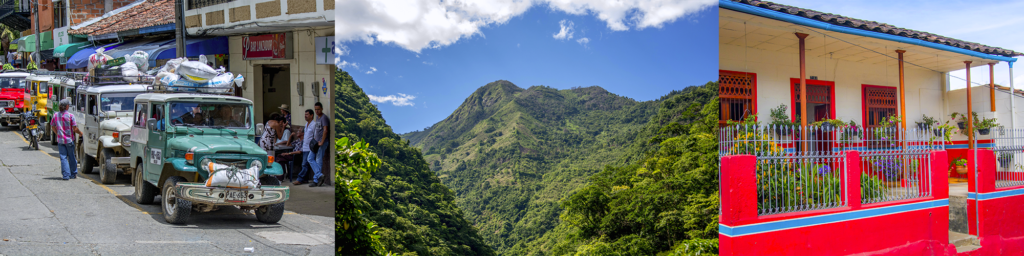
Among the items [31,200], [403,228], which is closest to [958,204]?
[403,228]

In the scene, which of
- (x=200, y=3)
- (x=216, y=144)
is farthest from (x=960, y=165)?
(x=200, y=3)

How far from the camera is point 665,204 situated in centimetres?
432

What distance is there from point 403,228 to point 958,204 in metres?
Result: 5.23

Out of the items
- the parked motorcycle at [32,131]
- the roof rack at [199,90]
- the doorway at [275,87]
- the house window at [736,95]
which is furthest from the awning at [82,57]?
the house window at [736,95]

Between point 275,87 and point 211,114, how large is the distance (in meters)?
0.77

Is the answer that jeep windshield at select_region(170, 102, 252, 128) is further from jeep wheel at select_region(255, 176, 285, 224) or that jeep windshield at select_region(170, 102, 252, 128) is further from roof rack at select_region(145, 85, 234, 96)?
jeep wheel at select_region(255, 176, 285, 224)

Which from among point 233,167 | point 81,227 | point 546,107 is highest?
point 546,107

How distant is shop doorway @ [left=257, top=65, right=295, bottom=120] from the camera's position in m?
5.31

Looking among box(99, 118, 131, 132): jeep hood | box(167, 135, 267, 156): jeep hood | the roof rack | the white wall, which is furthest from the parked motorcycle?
the white wall

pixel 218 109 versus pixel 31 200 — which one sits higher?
pixel 218 109

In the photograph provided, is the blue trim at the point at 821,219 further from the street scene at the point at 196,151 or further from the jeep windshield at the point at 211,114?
the jeep windshield at the point at 211,114

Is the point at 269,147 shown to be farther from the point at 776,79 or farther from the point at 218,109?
the point at 776,79

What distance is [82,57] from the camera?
24.9 ft

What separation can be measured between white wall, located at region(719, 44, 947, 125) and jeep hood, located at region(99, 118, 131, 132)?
706 cm
